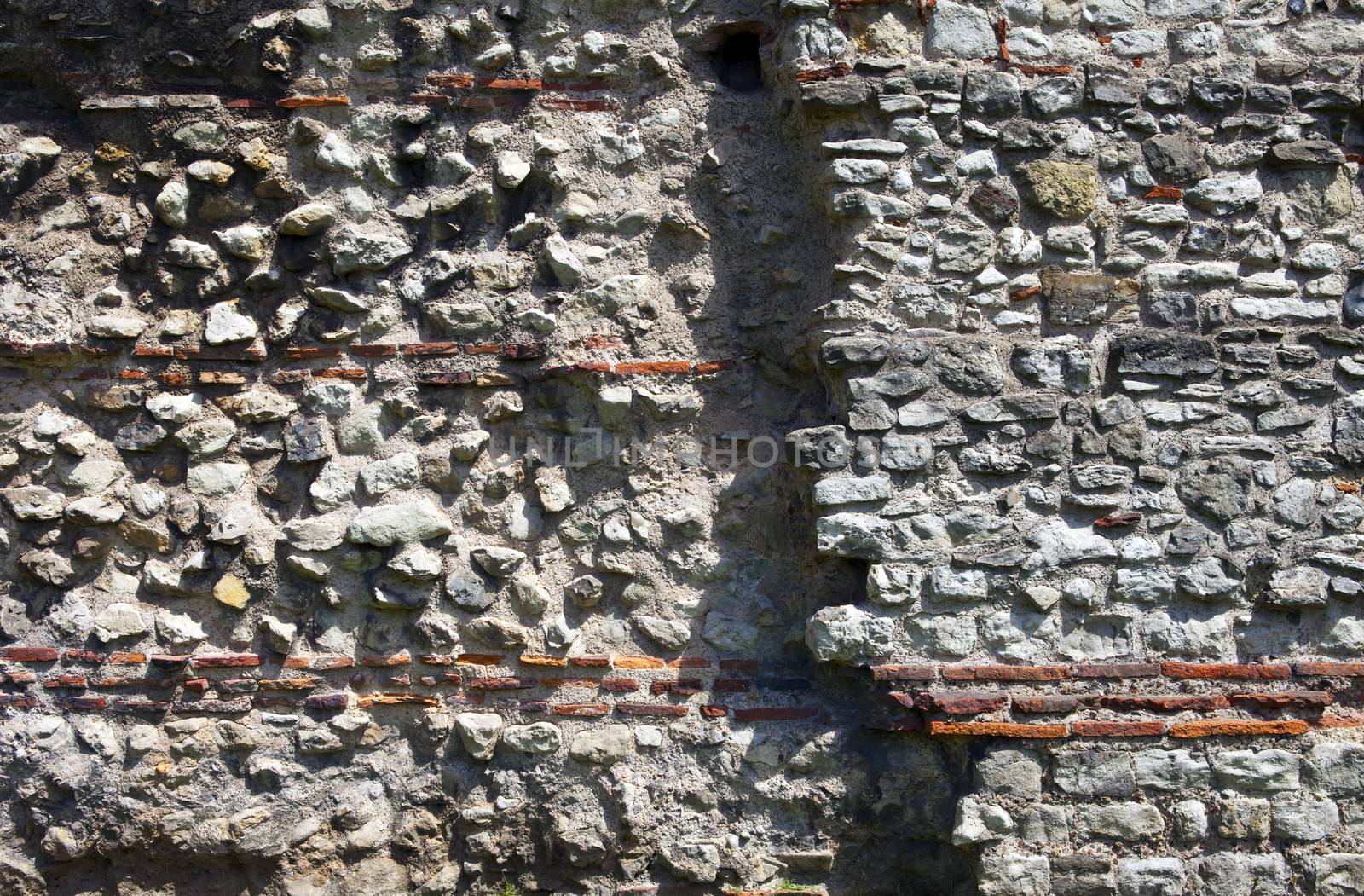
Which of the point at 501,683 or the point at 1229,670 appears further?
the point at 501,683

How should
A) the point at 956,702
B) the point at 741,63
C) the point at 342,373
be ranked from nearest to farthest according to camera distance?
1. the point at 956,702
2. the point at 342,373
3. the point at 741,63

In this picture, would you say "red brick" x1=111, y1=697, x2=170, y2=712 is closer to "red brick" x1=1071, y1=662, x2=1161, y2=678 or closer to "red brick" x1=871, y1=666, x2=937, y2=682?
"red brick" x1=871, y1=666, x2=937, y2=682

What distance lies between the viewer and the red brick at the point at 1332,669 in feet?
11.1

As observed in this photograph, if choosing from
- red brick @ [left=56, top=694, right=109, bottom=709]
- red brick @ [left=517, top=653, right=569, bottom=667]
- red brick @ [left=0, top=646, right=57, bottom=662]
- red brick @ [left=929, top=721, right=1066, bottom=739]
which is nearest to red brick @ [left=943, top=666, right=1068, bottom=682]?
red brick @ [left=929, top=721, right=1066, bottom=739]

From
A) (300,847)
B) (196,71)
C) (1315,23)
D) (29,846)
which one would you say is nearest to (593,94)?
(196,71)

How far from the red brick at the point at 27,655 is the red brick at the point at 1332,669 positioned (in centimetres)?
405

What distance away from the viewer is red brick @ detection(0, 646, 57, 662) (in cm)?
357

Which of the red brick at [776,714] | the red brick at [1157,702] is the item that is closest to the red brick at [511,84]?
the red brick at [776,714]

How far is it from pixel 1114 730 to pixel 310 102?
3.37 metres

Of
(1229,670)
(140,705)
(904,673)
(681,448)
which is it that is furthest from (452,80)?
(1229,670)

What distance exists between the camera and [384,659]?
3.55 metres

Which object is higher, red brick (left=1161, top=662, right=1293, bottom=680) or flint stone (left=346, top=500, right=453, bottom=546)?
flint stone (left=346, top=500, right=453, bottom=546)

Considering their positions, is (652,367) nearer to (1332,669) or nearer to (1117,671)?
(1117,671)

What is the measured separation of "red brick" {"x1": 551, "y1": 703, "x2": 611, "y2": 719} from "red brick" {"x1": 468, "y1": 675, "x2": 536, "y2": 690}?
0.44 feet
